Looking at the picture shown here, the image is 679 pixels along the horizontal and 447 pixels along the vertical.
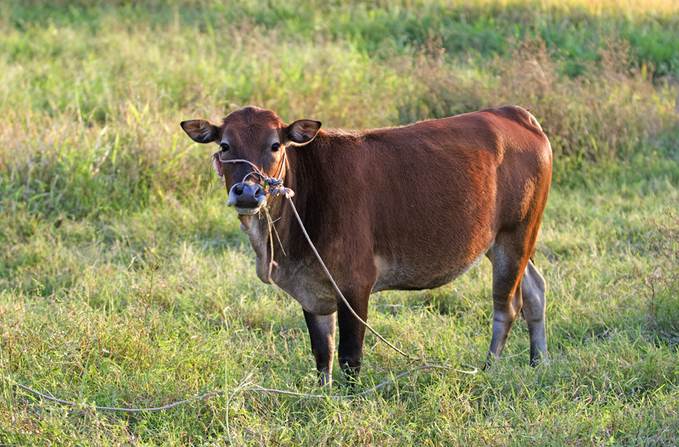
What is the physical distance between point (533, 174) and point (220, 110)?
4665 mm

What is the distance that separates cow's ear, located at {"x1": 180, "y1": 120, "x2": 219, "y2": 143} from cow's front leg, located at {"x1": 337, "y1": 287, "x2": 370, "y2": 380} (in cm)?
94

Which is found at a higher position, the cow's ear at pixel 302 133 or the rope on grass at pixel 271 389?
the cow's ear at pixel 302 133

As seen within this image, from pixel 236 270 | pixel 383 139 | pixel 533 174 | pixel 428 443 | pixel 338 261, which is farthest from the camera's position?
pixel 236 270

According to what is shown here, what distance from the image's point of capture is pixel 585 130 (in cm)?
935

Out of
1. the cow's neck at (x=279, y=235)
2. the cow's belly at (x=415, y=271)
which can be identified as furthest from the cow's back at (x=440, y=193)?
the cow's neck at (x=279, y=235)

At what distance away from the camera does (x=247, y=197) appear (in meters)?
4.58

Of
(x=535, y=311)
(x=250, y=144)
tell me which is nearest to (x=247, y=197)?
(x=250, y=144)

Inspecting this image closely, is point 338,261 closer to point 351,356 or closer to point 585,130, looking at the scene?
point 351,356

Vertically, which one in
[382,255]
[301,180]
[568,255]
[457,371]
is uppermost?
[301,180]

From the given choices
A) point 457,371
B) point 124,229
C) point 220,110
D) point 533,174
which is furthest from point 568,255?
point 220,110

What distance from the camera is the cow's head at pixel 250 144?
462cm

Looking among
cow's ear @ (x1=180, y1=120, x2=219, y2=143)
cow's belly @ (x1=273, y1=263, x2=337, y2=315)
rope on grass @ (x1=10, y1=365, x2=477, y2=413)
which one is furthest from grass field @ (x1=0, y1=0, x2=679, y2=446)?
cow's ear @ (x1=180, y1=120, x2=219, y2=143)

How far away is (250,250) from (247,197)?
3098 mm

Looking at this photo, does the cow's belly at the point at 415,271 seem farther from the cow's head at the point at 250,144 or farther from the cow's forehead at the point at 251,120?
the cow's forehead at the point at 251,120
